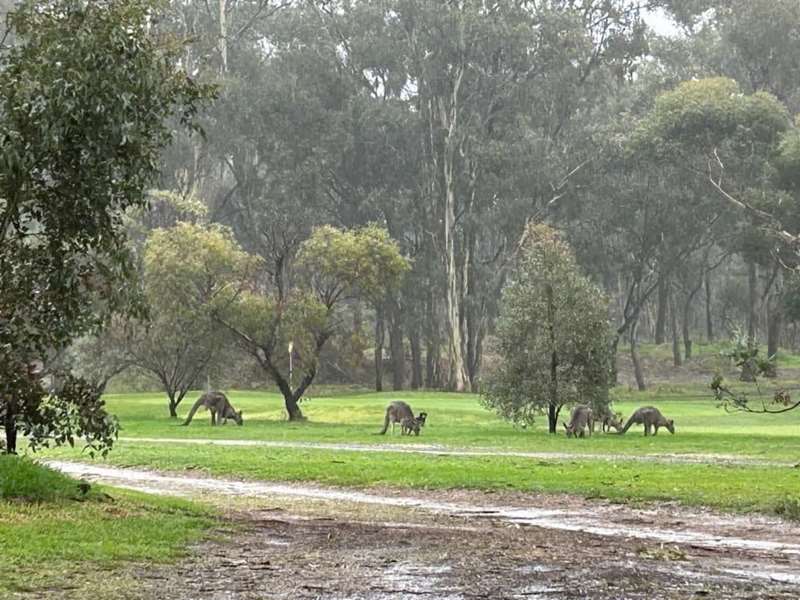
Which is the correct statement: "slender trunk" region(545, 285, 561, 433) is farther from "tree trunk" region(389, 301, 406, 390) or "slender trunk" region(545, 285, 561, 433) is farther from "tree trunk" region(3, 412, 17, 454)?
"tree trunk" region(389, 301, 406, 390)

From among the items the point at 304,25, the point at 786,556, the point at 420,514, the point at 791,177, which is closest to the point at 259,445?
the point at 420,514

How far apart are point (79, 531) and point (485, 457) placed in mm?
16902

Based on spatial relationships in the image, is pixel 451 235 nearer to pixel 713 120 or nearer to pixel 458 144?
pixel 458 144

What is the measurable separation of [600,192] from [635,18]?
1129 centimetres

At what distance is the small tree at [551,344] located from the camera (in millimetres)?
39000

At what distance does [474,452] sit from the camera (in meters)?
31.4

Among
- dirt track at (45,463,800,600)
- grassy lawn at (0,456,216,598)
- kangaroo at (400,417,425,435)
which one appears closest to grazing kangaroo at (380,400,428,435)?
kangaroo at (400,417,425,435)

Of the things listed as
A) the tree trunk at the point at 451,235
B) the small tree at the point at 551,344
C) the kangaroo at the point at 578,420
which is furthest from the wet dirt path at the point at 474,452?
the tree trunk at the point at 451,235

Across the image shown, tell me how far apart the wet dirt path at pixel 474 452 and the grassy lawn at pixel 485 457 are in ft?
2.54

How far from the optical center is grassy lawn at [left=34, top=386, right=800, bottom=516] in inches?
832

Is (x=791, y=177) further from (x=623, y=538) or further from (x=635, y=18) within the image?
(x=623, y=538)

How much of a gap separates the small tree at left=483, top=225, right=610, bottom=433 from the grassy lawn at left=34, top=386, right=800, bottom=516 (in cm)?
134

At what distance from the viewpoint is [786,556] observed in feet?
42.9

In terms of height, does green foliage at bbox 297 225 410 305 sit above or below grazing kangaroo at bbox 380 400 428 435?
above
